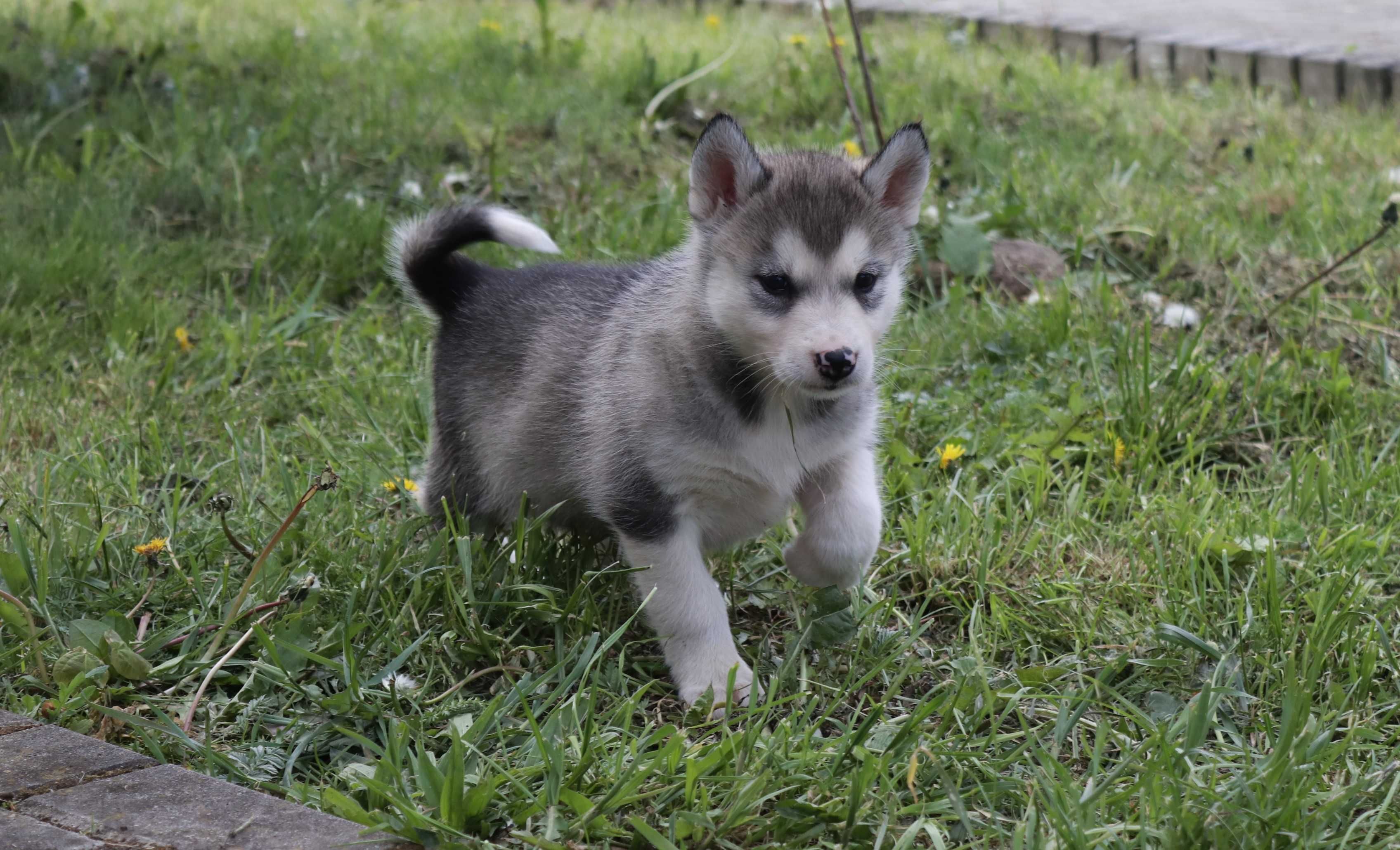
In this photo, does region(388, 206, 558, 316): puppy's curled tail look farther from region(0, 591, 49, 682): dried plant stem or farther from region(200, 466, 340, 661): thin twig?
region(0, 591, 49, 682): dried plant stem

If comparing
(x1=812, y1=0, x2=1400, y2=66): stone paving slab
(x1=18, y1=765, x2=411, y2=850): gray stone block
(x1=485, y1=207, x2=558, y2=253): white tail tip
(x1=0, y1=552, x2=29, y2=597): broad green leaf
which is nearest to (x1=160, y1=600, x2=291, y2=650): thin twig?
(x1=0, y1=552, x2=29, y2=597): broad green leaf

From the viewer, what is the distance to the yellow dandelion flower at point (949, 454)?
3701mm

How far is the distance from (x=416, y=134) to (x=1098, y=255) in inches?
112

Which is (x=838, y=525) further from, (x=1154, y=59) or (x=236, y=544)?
(x=1154, y=59)

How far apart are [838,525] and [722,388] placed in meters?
0.39

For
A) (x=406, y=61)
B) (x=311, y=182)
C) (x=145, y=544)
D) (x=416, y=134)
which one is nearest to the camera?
(x=145, y=544)

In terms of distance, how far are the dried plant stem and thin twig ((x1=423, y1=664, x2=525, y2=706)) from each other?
0.73 metres

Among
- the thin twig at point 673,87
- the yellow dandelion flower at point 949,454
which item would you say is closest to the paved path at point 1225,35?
the thin twig at point 673,87

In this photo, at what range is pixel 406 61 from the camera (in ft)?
22.7

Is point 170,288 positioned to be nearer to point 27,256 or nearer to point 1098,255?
point 27,256

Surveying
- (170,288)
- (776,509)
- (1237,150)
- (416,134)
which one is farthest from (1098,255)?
(170,288)

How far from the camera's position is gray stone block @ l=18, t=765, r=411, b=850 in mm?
2035

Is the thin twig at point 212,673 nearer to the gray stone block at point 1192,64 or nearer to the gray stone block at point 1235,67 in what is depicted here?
the gray stone block at point 1235,67

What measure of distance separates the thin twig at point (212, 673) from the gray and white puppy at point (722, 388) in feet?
2.58
